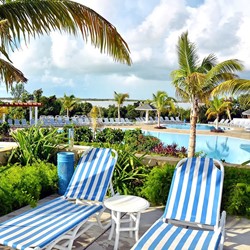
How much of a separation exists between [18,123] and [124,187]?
17981 millimetres

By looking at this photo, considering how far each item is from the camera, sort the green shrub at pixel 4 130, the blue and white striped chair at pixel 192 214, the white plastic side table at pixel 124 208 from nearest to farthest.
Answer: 1. the blue and white striped chair at pixel 192 214
2. the white plastic side table at pixel 124 208
3. the green shrub at pixel 4 130

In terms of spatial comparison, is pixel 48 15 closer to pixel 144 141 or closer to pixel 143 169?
pixel 143 169

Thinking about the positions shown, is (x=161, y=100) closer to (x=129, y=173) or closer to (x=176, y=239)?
(x=129, y=173)

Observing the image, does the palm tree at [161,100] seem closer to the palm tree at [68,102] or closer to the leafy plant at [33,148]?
the palm tree at [68,102]

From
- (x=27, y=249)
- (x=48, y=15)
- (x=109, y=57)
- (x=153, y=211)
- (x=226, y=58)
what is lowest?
(x=153, y=211)

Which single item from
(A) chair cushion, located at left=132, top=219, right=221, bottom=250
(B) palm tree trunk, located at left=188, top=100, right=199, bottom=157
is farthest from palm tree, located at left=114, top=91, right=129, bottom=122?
(A) chair cushion, located at left=132, top=219, right=221, bottom=250

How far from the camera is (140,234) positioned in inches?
157

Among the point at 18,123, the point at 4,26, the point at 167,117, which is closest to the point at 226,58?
the point at 4,26

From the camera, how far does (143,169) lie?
5.43 meters

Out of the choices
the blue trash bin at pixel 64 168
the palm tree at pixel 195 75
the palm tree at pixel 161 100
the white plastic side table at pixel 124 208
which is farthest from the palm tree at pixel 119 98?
the white plastic side table at pixel 124 208

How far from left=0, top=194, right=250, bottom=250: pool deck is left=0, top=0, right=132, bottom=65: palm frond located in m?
2.45

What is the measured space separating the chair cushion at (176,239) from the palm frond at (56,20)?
2.54 m

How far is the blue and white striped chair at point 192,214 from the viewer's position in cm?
292

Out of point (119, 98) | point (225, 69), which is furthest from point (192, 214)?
point (119, 98)
